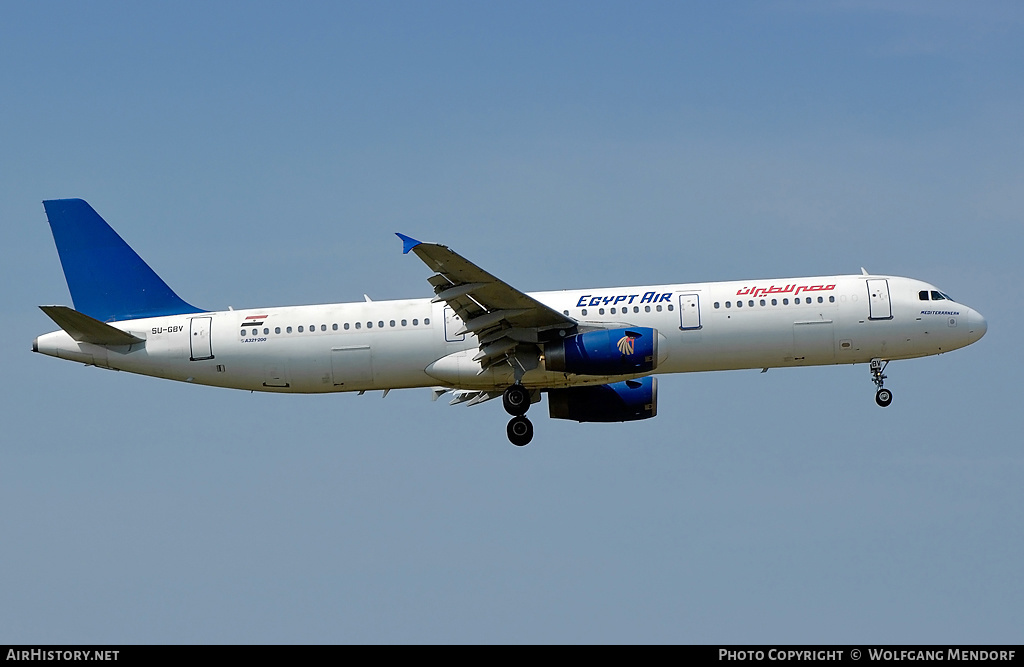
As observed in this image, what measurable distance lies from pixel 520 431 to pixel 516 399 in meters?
1.18

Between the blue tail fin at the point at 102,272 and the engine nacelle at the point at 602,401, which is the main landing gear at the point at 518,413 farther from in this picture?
the blue tail fin at the point at 102,272

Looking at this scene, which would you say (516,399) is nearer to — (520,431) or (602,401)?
(520,431)

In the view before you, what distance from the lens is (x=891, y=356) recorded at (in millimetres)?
41250

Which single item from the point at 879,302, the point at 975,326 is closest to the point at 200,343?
the point at 879,302

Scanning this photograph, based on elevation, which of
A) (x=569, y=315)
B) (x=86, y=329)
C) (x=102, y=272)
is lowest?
(x=569, y=315)

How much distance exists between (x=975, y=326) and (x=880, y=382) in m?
3.49

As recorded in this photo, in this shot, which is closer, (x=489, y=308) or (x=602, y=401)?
(x=489, y=308)

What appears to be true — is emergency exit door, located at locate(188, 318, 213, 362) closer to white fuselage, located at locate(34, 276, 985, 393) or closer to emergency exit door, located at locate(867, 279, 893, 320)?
white fuselage, located at locate(34, 276, 985, 393)

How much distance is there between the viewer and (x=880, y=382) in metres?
41.4

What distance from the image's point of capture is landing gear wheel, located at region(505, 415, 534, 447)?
41125 mm

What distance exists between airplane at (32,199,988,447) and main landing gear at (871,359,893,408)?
0.15 feet

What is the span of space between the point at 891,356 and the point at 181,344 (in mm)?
22316

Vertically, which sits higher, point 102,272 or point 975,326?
point 102,272
